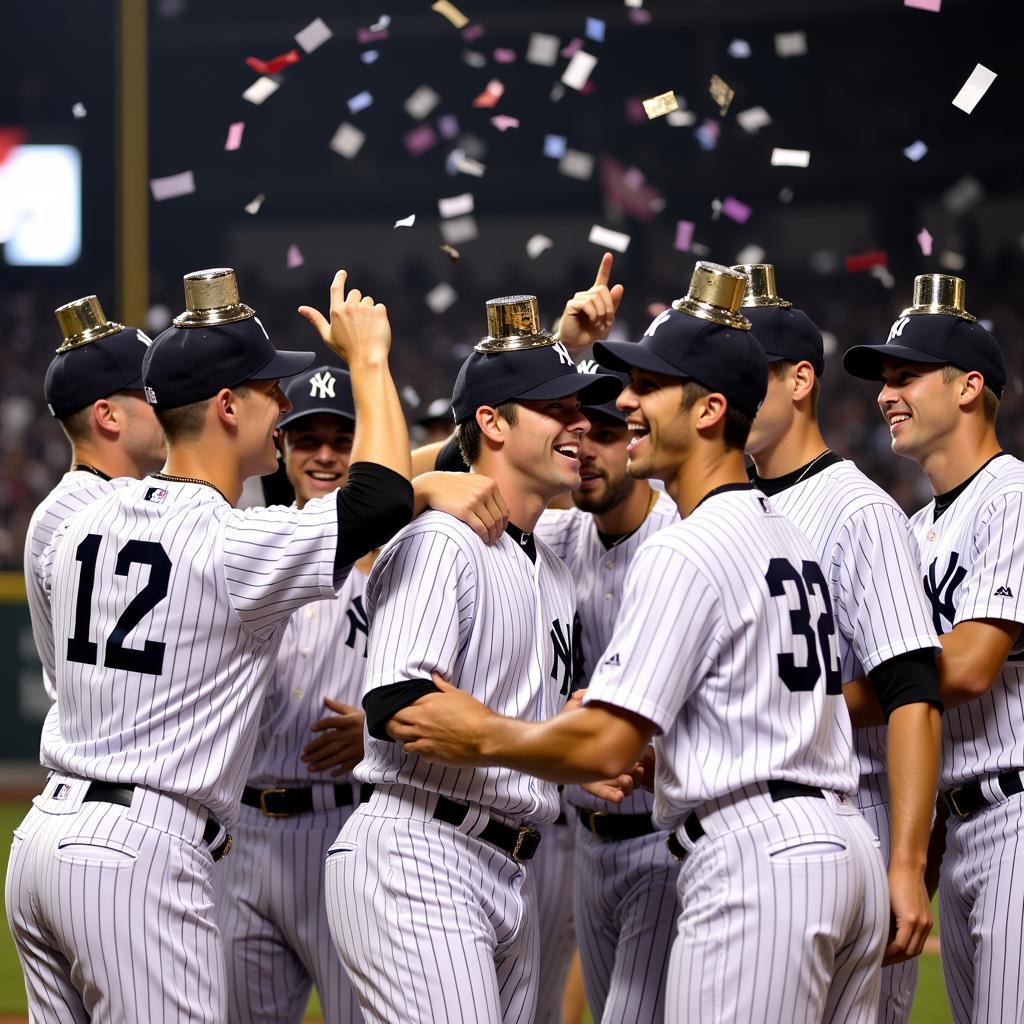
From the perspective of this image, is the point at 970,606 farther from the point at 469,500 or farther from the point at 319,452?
the point at 319,452

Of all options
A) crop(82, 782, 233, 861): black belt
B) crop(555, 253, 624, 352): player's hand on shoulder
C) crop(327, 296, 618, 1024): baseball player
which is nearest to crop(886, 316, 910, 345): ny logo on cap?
crop(555, 253, 624, 352): player's hand on shoulder

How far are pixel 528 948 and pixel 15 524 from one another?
10053 mm

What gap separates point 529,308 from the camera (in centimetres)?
313

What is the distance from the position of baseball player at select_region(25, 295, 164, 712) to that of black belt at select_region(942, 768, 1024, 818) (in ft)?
6.99

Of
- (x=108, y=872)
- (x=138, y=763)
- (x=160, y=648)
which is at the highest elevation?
(x=160, y=648)

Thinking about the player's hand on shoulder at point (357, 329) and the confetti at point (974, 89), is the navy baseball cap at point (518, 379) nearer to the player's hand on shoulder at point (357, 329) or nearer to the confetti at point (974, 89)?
the player's hand on shoulder at point (357, 329)

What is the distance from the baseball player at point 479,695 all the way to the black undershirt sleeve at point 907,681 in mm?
702

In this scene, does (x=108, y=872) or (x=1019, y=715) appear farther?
(x=1019, y=715)

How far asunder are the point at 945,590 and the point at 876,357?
23.2 inches

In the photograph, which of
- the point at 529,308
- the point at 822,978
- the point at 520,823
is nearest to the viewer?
the point at 822,978

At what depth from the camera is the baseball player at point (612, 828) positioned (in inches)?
132

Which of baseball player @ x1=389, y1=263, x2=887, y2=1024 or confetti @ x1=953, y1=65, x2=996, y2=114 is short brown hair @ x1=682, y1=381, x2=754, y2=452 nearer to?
baseball player @ x1=389, y1=263, x2=887, y2=1024

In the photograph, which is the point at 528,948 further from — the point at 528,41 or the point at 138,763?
the point at 528,41

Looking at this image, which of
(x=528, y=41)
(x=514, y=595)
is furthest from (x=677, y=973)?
(x=528, y=41)
